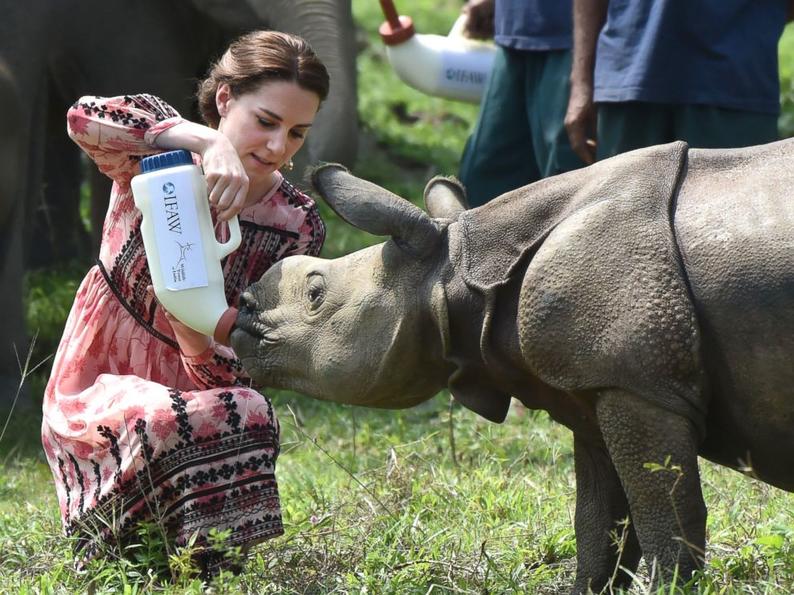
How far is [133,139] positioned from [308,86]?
1.54 ft

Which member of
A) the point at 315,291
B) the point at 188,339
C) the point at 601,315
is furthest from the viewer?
the point at 188,339

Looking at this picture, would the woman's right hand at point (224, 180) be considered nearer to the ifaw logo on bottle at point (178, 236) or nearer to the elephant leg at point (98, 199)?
the ifaw logo on bottle at point (178, 236)

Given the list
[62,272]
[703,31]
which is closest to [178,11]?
[62,272]

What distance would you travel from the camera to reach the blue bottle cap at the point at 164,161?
11.9 feet

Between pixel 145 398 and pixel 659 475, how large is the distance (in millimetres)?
1383

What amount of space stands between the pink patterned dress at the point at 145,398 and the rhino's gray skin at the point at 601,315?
1.20 ft

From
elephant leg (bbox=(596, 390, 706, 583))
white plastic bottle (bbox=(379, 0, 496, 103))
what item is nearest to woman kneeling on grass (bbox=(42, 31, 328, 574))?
elephant leg (bbox=(596, 390, 706, 583))

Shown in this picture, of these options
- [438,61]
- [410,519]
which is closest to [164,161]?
[410,519]

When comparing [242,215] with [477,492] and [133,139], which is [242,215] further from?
[477,492]

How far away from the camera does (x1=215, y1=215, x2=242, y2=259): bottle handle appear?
363 centimetres

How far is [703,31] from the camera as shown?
477 cm

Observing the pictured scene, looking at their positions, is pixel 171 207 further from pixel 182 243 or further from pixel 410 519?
pixel 410 519

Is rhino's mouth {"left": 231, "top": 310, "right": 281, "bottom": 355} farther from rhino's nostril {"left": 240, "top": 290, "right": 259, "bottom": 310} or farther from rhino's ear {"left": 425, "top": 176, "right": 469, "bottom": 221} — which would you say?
rhino's ear {"left": 425, "top": 176, "right": 469, "bottom": 221}

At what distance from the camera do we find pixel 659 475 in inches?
124
